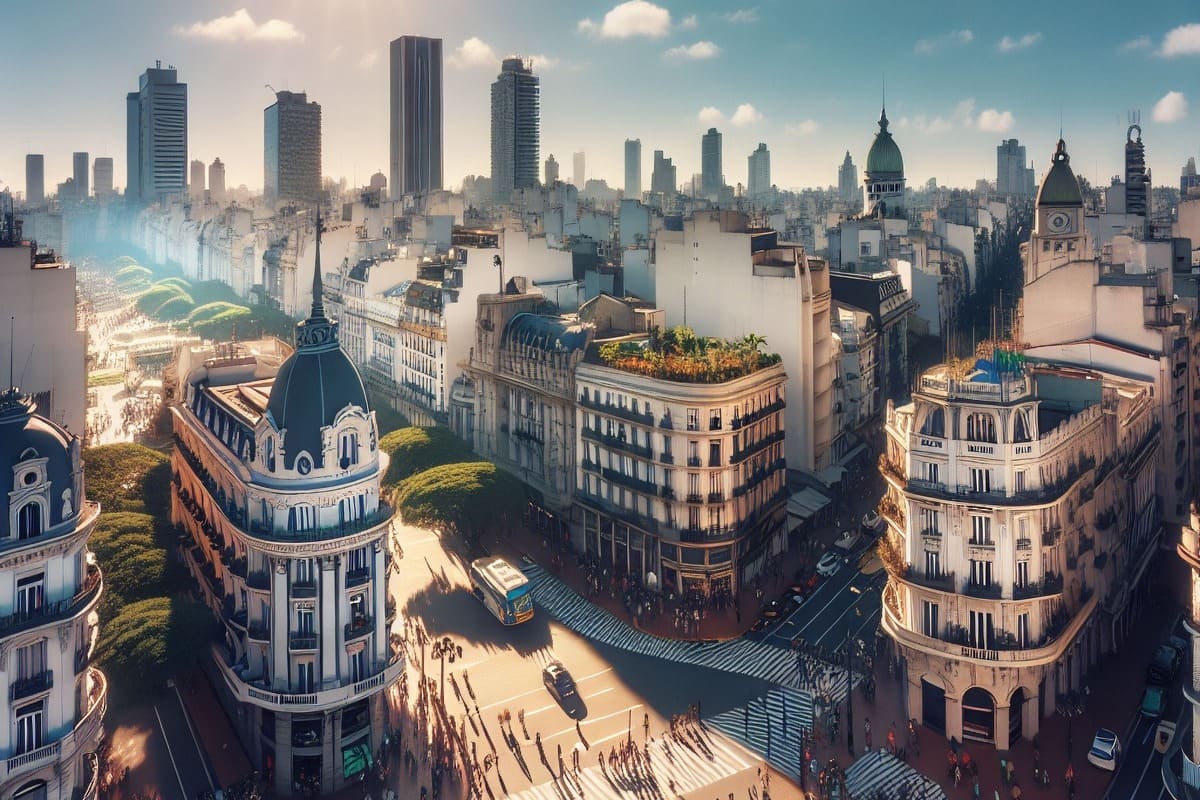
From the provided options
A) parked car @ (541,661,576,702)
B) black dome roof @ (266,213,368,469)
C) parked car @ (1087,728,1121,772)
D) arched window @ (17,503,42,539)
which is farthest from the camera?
parked car @ (541,661,576,702)

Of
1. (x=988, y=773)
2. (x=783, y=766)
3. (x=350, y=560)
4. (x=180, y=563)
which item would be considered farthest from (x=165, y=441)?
(x=988, y=773)

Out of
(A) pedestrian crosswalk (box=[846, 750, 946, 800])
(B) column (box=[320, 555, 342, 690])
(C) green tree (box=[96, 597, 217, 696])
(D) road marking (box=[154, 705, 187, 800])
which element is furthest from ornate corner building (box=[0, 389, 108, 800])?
(A) pedestrian crosswalk (box=[846, 750, 946, 800])

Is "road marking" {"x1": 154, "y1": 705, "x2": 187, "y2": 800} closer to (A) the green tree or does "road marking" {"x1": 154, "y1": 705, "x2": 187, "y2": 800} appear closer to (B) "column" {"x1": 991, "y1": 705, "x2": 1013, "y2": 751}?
(A) the green tree

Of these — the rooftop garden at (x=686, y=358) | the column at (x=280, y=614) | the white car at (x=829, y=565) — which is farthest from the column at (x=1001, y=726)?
the column at (x=280, y=614)

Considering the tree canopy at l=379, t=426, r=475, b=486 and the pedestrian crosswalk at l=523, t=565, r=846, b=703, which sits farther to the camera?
the tree canopy at l=379, t=426, r=475, b=486

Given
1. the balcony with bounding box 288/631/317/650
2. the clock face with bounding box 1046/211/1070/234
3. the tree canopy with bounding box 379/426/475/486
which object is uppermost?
the clock face with bounding box 1046/211/1070/234

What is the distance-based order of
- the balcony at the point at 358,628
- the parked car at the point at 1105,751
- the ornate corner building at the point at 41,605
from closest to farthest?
the ornate corner building at the point at 41,605, the balcony at the point at 358,628, the parked car at the point at 1105,751

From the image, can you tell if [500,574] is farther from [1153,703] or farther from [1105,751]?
[1153,703]

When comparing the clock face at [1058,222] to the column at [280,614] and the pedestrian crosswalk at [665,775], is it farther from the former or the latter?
the column at [280,614]
